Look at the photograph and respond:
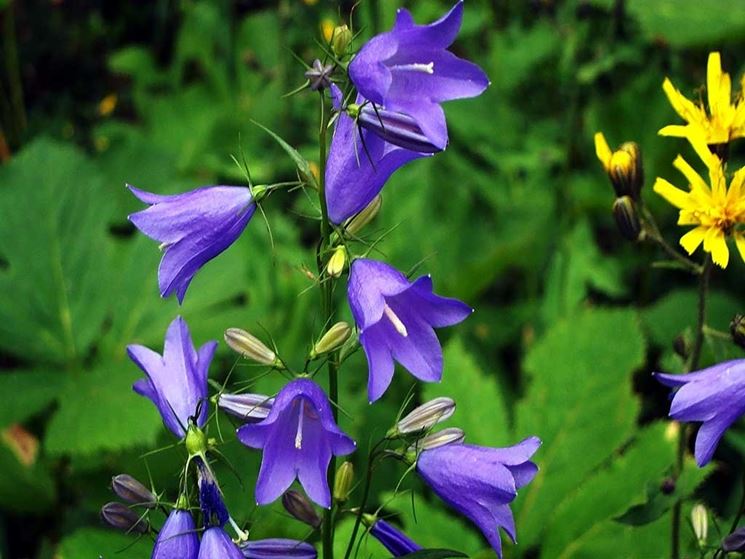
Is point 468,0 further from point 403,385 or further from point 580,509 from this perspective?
point 580,509

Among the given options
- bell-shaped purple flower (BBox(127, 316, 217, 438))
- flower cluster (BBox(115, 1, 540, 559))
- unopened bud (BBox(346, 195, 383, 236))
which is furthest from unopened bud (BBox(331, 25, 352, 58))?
bell-shaped purple flower (BBox(127, 316, 217, 438))

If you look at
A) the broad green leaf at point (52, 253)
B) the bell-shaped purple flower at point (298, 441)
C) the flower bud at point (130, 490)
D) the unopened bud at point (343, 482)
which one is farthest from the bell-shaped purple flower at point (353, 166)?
the broad green leaf at point (52, 253)

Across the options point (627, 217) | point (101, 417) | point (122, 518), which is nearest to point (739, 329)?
point (627, 217)

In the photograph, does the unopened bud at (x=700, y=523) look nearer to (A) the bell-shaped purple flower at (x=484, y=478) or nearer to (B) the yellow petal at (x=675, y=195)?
(A) the bell-shaped purple flower at (x=484, y=478)

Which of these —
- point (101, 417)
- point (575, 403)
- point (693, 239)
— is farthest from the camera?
point (101, 417)

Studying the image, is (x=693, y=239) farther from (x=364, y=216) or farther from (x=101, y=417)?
(x=101, y=417)

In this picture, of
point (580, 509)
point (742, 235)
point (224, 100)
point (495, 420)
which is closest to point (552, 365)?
point (495, 420)

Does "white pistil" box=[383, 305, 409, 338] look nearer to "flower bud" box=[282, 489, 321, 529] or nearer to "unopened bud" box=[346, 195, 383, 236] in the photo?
"unopened bud" box=[346, 195, 383, 236]
